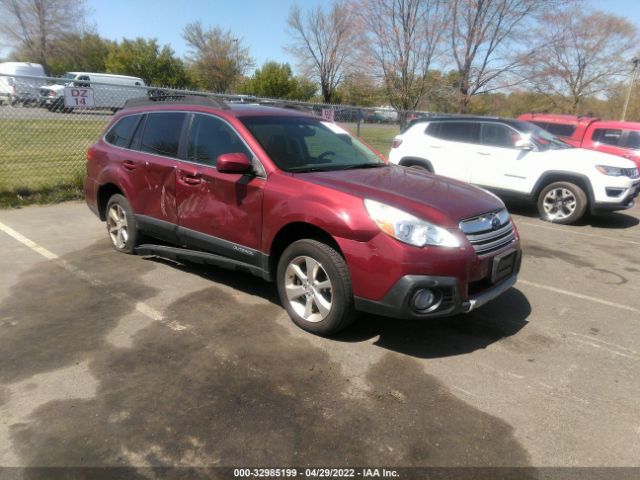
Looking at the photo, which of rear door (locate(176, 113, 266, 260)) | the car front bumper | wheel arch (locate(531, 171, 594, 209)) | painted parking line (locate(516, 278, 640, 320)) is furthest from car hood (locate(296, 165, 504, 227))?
wheel arch (locate(531, 171, 594, 209))

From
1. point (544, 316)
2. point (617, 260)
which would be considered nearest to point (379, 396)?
point (544, 316)

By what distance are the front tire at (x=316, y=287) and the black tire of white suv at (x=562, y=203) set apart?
6121mm

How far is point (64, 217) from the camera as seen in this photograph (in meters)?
7.02

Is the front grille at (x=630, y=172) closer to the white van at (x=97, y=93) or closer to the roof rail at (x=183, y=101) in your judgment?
the roof rail at (x=183, y=101)

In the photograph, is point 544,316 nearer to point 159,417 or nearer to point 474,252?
point 474,252

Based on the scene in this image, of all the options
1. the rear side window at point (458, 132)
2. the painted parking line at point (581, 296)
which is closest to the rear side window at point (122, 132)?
the painted parking line at point (581, 296)

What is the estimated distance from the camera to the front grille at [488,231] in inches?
130

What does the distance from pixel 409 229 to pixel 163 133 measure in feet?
9.47

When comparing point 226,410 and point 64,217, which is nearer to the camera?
point 226,410

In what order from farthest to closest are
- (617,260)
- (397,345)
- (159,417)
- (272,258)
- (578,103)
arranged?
(578,103) < (617,260) < (272,258) < (397,345) < (159,417)

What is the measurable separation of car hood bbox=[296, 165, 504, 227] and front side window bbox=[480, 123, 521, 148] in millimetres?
5017

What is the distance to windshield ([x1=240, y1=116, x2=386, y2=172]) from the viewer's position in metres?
3.94

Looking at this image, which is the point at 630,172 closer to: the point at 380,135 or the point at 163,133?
the point at 163,133

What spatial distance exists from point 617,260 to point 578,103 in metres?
32.1
